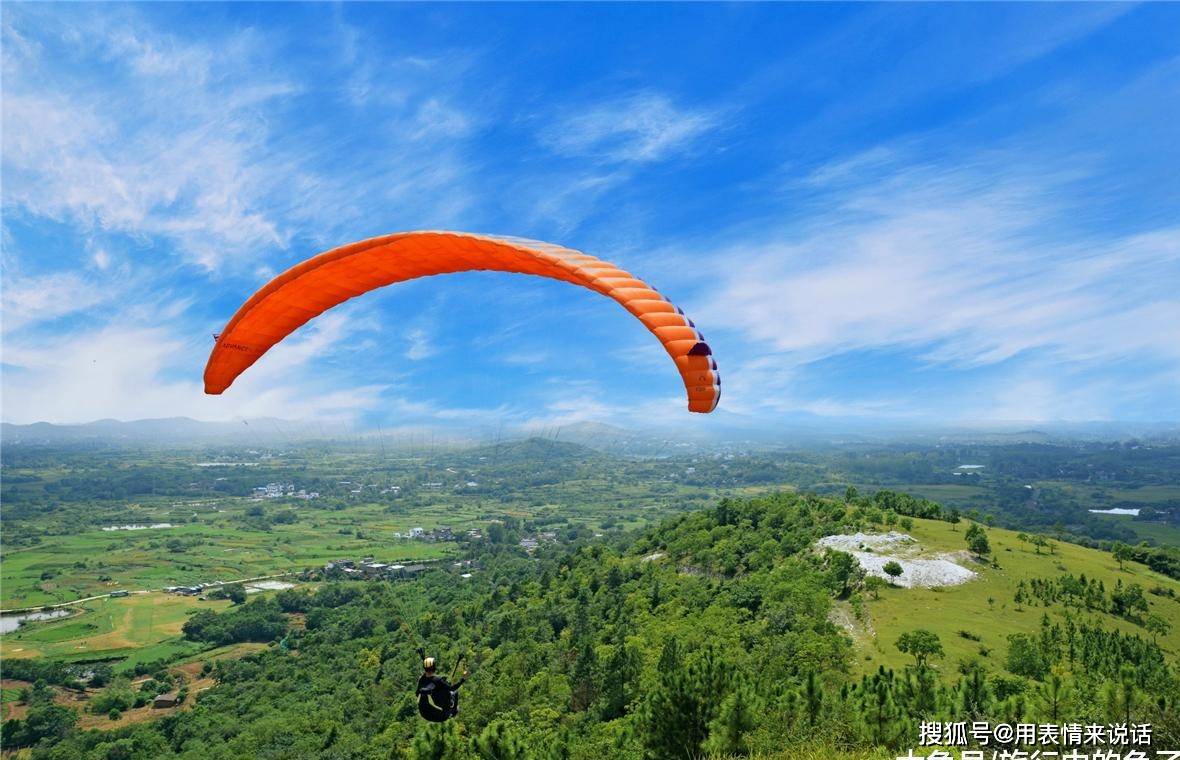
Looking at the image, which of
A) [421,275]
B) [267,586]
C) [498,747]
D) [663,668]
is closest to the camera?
[421,275]

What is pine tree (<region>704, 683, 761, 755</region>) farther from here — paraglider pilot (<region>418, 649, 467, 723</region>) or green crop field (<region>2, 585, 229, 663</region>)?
green crop field (<region>2, 585, 229, 663</region>)

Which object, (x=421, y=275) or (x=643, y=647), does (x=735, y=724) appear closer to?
(x=421, y=275)

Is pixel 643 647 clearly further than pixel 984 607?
Yes

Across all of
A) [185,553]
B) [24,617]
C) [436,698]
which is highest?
[436,698]

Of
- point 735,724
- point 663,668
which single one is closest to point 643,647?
point 663,668

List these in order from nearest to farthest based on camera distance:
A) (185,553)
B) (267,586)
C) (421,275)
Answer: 1. (421,275)
2. (267,586)
3. (185,553)

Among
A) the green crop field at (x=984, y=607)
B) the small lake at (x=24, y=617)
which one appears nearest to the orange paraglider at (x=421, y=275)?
the green crop field at (x=984, y=607)

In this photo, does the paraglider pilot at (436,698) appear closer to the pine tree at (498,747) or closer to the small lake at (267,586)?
the pine tree at (498,747)
